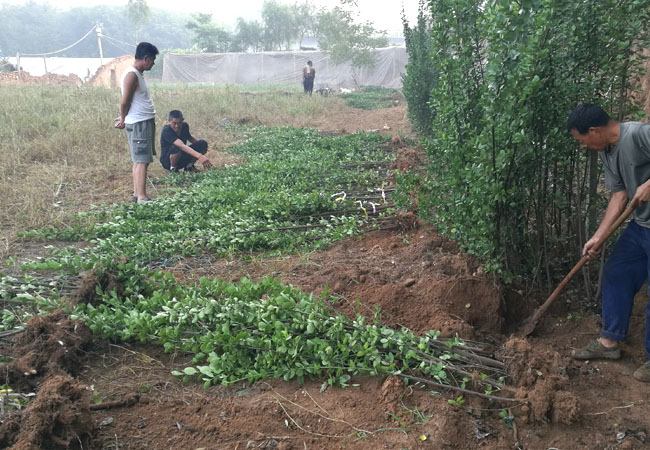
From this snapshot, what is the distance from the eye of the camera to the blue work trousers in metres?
3.07

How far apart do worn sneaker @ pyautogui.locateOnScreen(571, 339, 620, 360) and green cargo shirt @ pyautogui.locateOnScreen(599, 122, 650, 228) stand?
32.7 inches

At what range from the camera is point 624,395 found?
9.29 ft

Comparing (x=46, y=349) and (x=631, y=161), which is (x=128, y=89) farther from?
(x=631, y=161)

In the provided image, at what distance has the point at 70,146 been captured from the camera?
30.0 feet

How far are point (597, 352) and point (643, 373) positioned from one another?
0.28 metres

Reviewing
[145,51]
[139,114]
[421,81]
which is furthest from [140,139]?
[421,81]

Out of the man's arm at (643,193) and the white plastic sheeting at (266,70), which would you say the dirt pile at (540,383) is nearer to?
the man's arm at (643,193)

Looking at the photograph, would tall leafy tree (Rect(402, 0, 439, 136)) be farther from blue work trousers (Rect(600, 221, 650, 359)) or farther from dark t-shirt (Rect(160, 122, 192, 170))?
blue work trousers (Rect(600, 221, 650, 359))

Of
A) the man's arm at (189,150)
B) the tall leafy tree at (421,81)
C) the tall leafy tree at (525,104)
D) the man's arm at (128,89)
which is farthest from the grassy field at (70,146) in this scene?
the tall leafy tree at (525,104)

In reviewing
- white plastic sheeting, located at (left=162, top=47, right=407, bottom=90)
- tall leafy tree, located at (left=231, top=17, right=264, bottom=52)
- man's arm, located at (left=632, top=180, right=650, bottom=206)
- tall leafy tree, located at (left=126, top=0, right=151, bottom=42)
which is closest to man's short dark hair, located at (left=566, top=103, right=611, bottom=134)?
man's arm, located at (left=632, top=180, right=650, bottom=206)

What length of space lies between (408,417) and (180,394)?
1282mm

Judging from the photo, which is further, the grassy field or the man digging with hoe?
the grassy field

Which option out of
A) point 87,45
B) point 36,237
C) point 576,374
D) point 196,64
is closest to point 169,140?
point 36,237

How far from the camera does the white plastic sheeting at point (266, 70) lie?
3412cm
